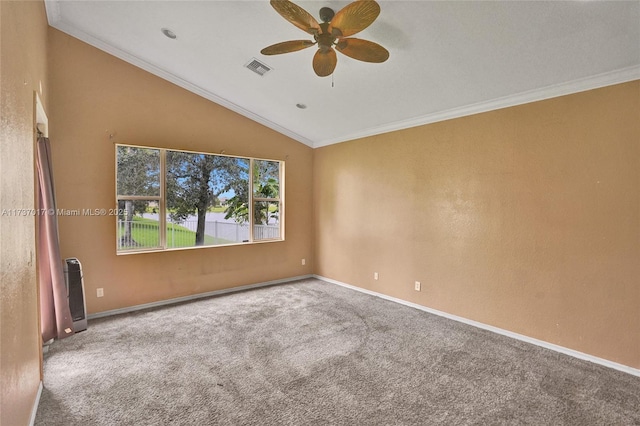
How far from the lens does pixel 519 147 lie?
10.5 feet

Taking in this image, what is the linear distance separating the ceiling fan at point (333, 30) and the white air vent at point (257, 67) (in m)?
1.12

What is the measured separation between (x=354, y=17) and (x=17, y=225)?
237 cm

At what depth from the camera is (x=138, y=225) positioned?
4102 mm

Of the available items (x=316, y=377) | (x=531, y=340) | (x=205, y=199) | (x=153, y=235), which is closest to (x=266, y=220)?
(x=205, y=199)

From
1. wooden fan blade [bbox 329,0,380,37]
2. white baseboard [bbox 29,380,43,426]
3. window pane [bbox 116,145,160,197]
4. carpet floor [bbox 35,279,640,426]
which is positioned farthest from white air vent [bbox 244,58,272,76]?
white baseboard [bbox 29,380,43,426]

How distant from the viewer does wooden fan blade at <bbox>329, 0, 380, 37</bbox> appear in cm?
184

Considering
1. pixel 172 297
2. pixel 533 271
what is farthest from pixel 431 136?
pixel 172 297

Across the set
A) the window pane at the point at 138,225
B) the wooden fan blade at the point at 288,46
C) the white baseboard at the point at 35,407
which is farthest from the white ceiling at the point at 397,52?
the white baseboard at the point at 35,407

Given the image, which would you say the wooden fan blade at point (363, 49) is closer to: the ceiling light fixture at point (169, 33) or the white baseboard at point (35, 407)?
the ceiling light fixture at point (169, 33)

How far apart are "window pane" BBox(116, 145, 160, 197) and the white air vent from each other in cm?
181

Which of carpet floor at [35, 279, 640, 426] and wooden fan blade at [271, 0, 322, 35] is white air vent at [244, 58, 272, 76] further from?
carpet floor at [35, 279, 640, 426]

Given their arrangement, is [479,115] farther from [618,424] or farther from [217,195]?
[217,195]

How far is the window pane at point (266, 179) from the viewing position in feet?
17.3

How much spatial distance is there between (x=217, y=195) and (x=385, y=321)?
124 inches
